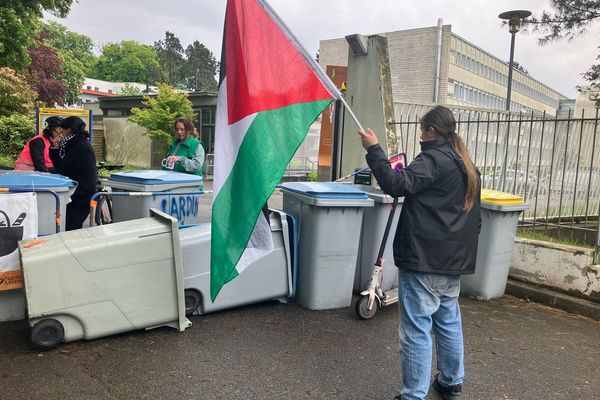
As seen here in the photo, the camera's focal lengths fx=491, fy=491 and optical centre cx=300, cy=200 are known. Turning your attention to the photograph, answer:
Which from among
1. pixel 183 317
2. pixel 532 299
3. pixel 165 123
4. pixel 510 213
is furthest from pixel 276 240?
pixel 165 123

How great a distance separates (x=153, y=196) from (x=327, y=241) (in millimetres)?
1941

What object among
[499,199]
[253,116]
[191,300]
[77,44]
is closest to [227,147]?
[253,116]

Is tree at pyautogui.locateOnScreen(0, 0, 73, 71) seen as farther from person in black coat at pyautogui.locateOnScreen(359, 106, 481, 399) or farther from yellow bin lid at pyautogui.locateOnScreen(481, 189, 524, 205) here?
person in black coat at pyautogui.locateOnScreen(359, 106, 481, 399)

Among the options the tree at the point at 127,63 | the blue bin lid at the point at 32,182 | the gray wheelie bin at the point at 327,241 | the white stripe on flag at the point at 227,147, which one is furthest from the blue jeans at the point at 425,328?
the tree at the point at 127,63

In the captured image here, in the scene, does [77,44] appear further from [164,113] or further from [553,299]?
[553,299]

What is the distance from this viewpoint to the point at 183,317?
4070 millimetres

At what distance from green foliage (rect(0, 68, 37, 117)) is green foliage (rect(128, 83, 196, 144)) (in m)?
5.37

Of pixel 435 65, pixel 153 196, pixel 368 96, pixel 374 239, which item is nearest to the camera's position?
pixel 374 239

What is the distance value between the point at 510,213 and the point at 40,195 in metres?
4.63

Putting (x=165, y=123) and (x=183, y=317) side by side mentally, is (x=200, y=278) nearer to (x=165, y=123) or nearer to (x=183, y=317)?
(x=183, y=317)

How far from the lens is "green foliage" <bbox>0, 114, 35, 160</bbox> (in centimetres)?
2281

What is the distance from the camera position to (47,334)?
3623 millimetres

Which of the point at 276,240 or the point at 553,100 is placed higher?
the point at 553,100

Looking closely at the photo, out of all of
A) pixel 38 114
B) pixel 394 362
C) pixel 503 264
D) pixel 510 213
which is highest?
pixel 38 114
